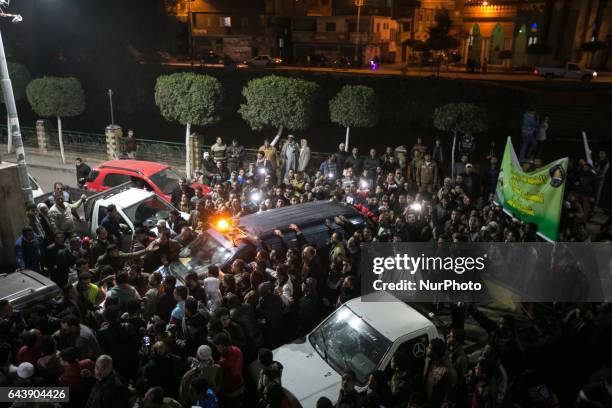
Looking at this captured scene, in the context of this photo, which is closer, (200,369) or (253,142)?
(200,369)

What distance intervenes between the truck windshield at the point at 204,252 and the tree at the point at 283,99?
10590 mm

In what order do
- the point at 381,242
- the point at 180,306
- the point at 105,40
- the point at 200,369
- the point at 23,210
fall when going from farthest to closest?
the point at 105,40
the point at 23,210
the point at 381,242
the point at 180,306
the point at 200,369

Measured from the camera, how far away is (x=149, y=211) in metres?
11.3

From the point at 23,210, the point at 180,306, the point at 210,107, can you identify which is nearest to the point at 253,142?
the point at 210,107

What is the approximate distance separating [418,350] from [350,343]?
2.89 ft

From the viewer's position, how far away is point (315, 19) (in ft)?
172

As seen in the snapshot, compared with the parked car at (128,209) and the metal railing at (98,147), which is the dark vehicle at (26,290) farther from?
the metal railing at (98,147)

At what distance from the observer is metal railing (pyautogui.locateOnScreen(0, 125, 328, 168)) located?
21375 mm

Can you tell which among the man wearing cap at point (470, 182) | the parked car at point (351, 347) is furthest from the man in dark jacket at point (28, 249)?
the man wearing cap at point (470, 182)

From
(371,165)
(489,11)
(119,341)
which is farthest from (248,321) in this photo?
(489,11)

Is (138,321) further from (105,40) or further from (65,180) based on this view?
(105,40)

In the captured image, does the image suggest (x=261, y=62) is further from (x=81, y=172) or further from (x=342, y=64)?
(x=81, y=172)

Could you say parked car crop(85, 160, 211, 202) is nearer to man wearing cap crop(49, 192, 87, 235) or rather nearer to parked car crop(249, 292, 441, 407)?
man wearing cap crop(49, 192, 87, 235)

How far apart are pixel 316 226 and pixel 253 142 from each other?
18.1 metres
